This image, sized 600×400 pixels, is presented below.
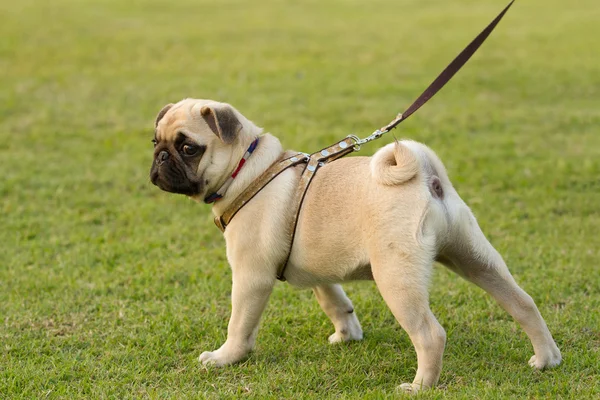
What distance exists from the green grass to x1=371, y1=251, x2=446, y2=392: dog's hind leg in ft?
0.74

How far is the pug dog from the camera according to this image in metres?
4.14

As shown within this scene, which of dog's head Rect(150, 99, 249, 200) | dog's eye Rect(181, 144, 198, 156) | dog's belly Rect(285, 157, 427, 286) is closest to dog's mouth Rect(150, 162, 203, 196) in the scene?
dog's head Rect(150, 99, 249, 200)

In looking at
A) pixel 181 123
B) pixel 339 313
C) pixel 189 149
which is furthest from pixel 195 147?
pixel 339 313

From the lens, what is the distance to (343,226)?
14.4 feet

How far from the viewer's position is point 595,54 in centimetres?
1534

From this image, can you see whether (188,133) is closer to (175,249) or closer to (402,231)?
(402,231)

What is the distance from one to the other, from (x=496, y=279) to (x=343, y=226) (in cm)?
96

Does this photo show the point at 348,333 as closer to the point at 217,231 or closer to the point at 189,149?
the point at 189,149

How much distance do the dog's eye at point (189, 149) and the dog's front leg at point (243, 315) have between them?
2.48 feet

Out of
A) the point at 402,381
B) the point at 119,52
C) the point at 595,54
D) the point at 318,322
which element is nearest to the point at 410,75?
the point at 595,54

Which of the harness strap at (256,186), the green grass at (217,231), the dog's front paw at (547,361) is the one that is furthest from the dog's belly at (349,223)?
the dog's front paw at (547,361)

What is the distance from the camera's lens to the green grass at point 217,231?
4727 millimetres

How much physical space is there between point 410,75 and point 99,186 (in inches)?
273

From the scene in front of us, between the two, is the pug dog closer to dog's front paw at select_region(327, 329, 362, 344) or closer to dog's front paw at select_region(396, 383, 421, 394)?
dog's front paw at select_region(396, 383, 421, 394)
